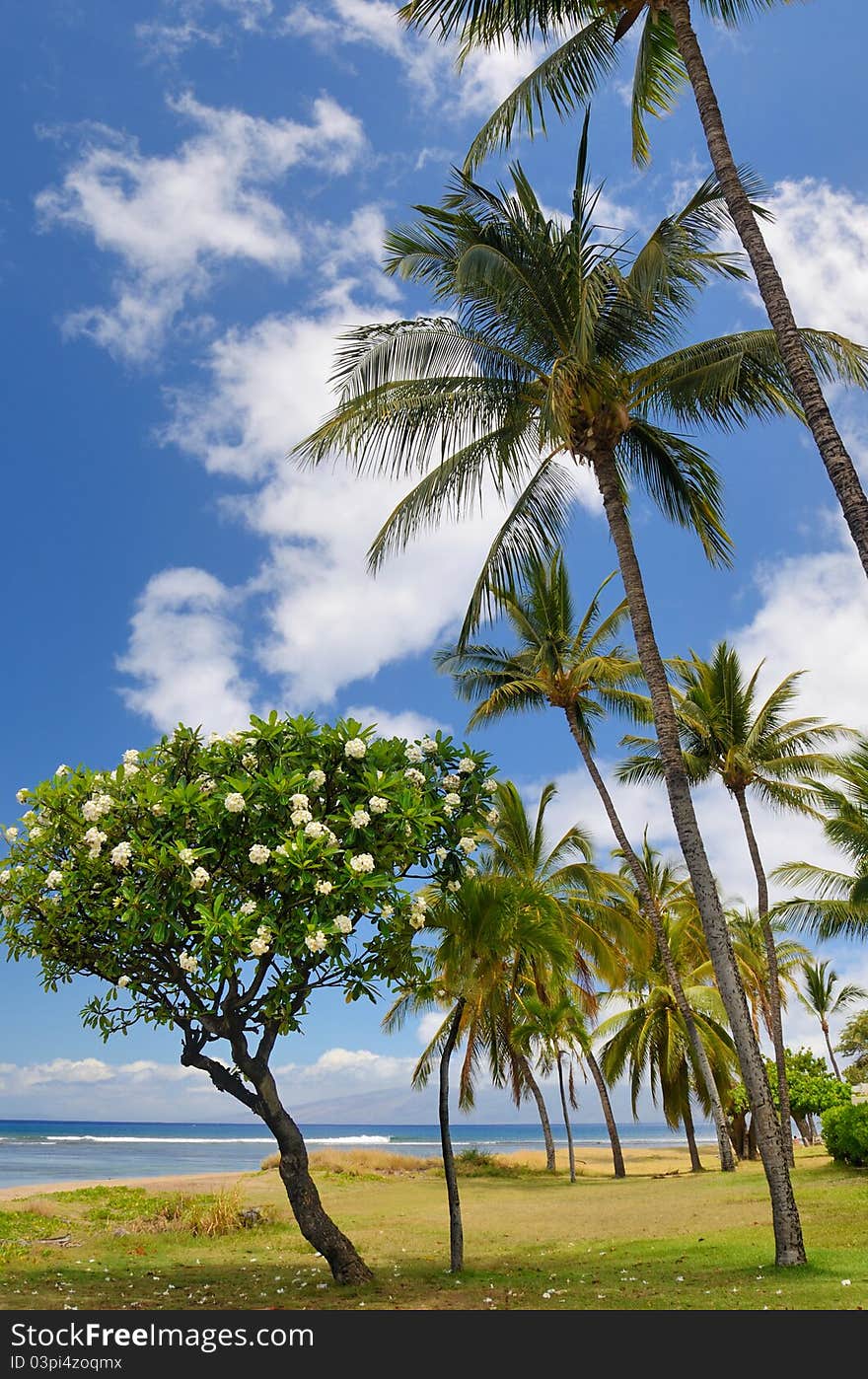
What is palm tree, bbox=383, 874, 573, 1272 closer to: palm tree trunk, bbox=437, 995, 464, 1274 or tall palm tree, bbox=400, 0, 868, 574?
palm tree trunk, bbox=437, 995, 464, 1274

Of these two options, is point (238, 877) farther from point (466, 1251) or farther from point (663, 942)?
point (663, 942)

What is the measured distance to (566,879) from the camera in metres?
24.4

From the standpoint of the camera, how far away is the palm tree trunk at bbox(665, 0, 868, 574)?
8.15 meters

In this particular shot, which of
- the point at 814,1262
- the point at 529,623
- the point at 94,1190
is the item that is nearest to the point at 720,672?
the point at 529,623

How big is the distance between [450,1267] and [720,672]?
47.6 ft

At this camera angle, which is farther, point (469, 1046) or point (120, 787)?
point (469, 1046)

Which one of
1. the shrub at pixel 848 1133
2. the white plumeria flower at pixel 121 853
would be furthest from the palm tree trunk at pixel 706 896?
the shrub at pixel 848 1133

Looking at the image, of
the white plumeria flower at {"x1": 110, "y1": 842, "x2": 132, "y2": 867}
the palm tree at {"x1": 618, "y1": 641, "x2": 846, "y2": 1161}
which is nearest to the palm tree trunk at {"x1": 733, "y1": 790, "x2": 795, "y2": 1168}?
the palm tree at {"x1": 618, "y1": 641, "x2": 846, "y2": 1161}

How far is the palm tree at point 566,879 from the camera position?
24.3 metres

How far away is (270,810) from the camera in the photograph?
8641 mm

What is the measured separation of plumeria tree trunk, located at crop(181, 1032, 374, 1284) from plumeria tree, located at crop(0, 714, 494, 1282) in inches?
0.5

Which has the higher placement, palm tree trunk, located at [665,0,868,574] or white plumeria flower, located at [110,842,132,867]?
palm tree trunk, located at [665,0,868,574]

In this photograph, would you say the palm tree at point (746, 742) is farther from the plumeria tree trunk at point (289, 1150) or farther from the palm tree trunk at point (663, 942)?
the plumeria tree trunk at point (289, 1150)
